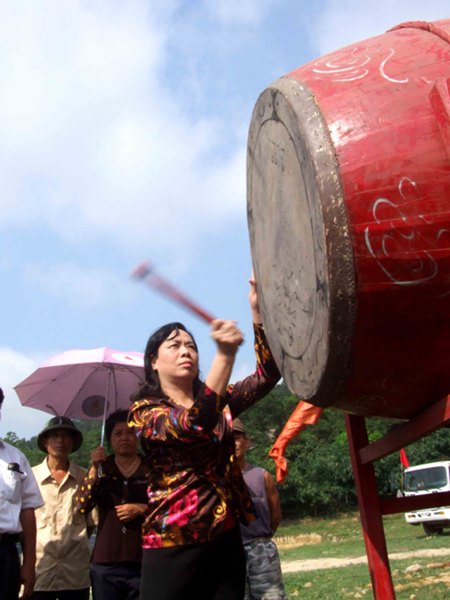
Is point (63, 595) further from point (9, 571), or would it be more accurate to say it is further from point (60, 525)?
point (9, 571)

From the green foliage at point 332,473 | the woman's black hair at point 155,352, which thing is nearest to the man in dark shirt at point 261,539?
the woman's black hair at point 155,352

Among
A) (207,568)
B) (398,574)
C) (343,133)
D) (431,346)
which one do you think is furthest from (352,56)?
(398,574)

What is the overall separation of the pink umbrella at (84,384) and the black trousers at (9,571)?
4.78ft

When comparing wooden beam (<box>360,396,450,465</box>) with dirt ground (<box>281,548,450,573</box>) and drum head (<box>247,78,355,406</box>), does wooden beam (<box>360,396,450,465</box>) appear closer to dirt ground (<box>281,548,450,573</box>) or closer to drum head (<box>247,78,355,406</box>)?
drum head (<box>247,78,355,406</box>)

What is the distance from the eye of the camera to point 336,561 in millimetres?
13211

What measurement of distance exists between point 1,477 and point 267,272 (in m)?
2.05

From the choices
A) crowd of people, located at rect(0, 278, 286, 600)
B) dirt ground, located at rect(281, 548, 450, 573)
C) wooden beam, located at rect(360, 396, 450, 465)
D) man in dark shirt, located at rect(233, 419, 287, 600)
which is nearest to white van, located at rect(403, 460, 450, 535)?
dirt ground, located at rect(281, 548, 450, 573)

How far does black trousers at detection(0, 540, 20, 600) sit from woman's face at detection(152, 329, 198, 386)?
150 centimetres

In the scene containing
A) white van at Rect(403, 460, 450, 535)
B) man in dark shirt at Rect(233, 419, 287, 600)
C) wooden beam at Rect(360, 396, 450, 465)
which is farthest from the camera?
white van at Rect(403, 460, 450, 535)

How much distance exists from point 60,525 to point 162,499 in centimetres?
224

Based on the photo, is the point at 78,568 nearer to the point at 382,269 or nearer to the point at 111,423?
the point at 111,423

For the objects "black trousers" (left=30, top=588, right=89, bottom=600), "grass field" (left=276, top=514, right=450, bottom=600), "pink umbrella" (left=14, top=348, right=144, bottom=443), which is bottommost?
"grass field" (left=276, top=514, right=450, bottom=600)

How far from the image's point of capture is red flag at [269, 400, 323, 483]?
3.91m

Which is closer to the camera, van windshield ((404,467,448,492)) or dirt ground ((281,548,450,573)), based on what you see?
dirt ground ((281,548,450,573))
